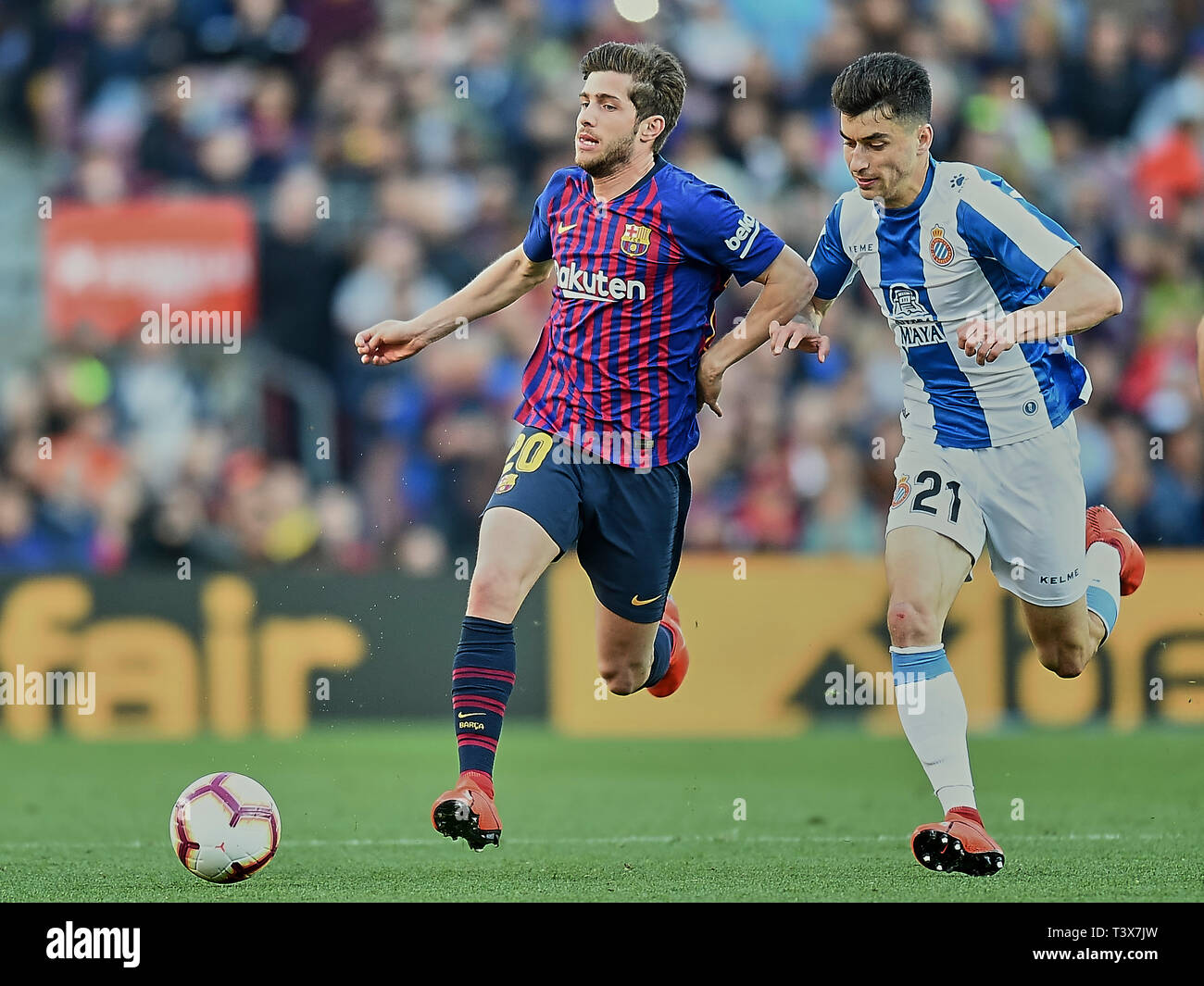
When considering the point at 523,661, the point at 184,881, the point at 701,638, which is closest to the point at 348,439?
the point at 523,661

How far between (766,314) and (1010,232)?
34.4 inches

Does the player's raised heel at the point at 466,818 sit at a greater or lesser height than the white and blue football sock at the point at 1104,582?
lesser

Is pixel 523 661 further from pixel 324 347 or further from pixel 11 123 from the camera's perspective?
pixel 11 123

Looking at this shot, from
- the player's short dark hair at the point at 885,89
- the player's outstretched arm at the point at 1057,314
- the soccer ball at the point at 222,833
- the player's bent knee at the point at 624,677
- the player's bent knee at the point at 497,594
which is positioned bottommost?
the soccer ball at the point at 222,833

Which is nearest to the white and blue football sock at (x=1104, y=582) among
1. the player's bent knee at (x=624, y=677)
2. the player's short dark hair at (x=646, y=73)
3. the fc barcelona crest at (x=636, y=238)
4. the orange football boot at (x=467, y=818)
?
the player's bent knee at (x=624, y=677)

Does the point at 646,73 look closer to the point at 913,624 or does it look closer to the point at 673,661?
the point at 913,624

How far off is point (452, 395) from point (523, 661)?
187cm

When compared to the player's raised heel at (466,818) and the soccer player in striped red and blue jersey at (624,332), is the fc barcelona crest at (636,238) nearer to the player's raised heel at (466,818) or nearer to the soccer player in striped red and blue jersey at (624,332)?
the soccer player in striped red and blue jersey at (624,332)

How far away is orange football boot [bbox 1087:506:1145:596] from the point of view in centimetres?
770

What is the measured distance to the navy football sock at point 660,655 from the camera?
7.53 m

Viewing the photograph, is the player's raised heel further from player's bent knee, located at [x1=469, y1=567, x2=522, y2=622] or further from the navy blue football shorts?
the navy blue football shorts

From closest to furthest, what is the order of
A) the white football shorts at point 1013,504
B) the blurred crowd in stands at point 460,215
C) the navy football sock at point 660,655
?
the white football shorts at point 1013,504 < the navy football sock at point 660,655 < the blurred crowd in stands at point 460,215

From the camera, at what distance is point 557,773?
33.5 feet

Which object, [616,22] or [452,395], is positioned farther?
[616,22]
